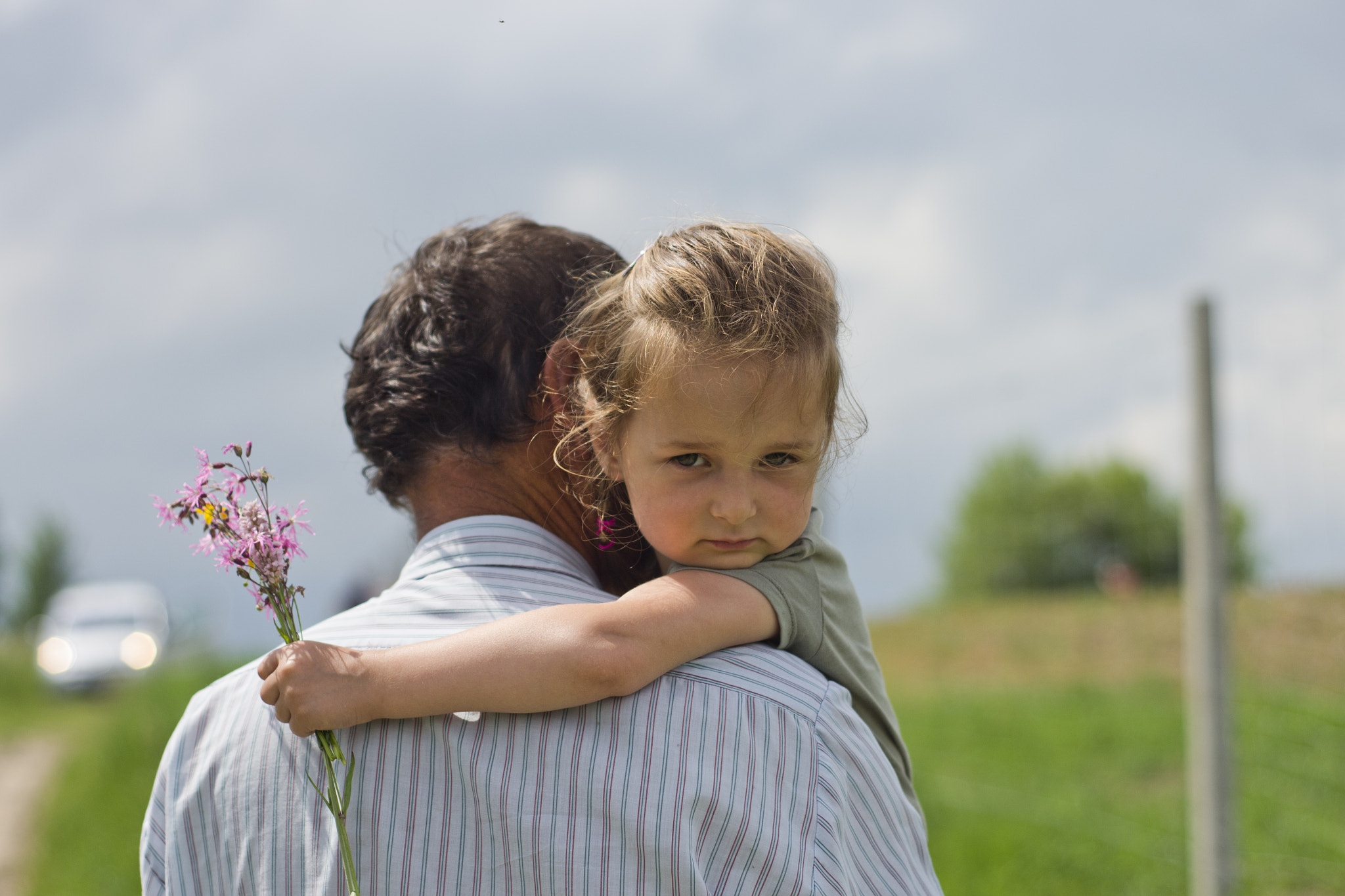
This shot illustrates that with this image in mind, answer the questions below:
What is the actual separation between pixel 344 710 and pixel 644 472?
1.54 feet

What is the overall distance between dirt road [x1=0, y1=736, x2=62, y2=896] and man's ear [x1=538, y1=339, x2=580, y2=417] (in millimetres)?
9112

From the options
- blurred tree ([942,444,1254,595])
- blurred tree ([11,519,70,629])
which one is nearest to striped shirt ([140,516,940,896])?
blurred tree ([942,444,1254,595])

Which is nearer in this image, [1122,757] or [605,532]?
[605,532]

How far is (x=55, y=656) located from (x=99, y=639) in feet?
3.18

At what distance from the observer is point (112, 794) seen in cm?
893

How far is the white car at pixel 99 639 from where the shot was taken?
21.9m

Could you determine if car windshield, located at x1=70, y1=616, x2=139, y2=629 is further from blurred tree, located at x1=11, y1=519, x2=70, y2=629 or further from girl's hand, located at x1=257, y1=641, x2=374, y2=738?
blurred tree, located at x1=11, y1=519, x2=70, y2=629

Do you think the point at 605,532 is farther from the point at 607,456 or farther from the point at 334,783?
the point at 334,783

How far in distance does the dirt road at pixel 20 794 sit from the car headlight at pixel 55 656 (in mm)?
5855

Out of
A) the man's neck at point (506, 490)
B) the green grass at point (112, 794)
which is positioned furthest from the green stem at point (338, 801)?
the green grass at point (112, 794)

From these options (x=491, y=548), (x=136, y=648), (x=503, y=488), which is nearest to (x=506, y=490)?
(x=503, y=488)

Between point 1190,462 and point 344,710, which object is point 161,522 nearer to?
point 344,710

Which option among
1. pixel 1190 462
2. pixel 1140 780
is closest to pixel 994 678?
pixel 1140 780

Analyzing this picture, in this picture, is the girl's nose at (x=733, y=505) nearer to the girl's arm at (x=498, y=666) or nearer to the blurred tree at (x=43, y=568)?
the girl's arm at (x=498, y=666)
